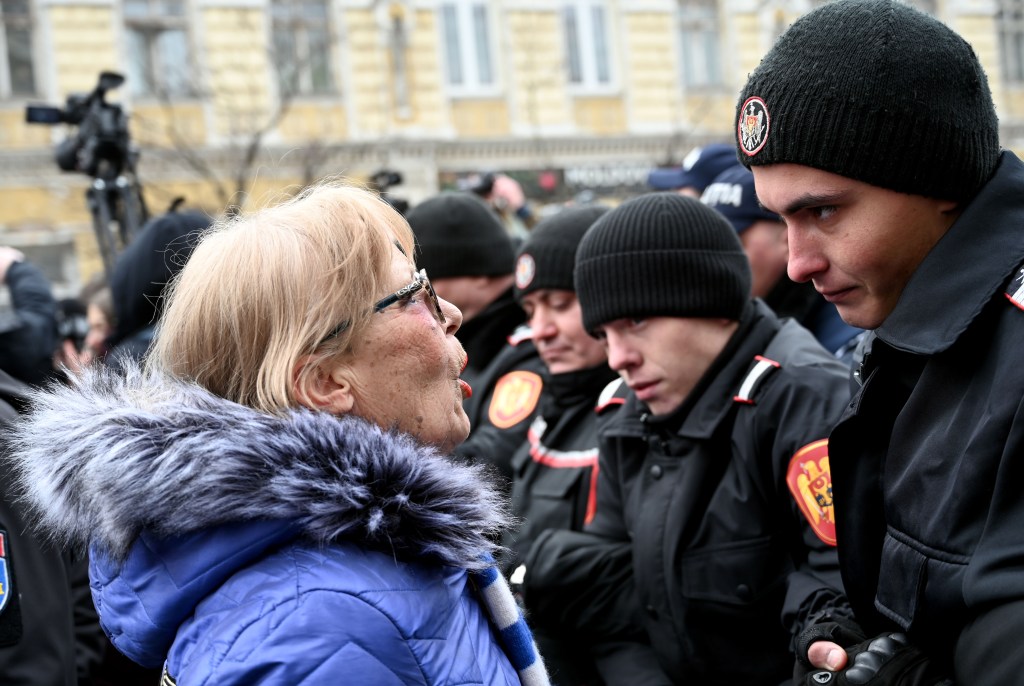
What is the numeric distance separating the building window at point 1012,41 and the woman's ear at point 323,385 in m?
21.1

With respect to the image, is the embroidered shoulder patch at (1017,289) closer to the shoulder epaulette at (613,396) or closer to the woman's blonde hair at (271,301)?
the woman's blonde hair at (271,301)

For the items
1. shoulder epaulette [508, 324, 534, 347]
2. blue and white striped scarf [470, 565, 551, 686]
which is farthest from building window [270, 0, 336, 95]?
blue and white striped scarf [470, 565, 551, 686]

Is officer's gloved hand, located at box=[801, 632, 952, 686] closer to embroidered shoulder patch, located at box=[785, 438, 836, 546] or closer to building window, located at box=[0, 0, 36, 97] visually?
embroidered shoulder patch, located at box=[785, 438, 836, 546]

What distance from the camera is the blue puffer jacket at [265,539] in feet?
4.37

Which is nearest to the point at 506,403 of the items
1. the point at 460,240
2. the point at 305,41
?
the point at 460,240

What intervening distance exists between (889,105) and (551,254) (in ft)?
6.10

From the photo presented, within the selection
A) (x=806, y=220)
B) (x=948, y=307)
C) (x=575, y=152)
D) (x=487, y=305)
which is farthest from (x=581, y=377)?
(x=575, y=152)

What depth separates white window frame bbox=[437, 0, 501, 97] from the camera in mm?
17234

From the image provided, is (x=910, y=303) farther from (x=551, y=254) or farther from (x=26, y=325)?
(x=26, y=325)

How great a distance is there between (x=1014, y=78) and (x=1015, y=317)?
833 inches

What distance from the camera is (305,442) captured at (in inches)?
57.7

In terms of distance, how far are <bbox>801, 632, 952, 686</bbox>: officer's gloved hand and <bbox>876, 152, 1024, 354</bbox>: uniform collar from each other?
46cm

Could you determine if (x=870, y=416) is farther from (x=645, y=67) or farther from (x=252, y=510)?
(x=645, y=67)

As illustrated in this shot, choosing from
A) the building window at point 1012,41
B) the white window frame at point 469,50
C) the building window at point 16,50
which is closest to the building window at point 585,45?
the white window frame at point 469,50
